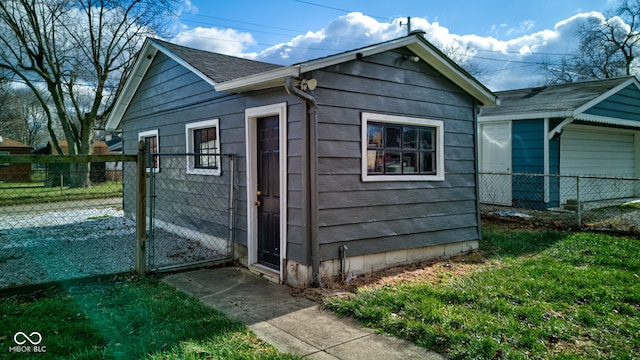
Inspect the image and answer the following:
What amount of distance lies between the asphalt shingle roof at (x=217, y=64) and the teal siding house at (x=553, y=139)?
6.45 metres

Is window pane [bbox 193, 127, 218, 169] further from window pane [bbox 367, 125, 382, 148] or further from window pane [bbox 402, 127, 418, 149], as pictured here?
window pane [bbox 402, 127, 418, 149]

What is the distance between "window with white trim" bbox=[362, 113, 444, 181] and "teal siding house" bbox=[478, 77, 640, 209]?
4.45m

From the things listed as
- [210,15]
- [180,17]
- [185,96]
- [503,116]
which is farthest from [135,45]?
[503,116]

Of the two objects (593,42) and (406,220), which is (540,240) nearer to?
(406,220)

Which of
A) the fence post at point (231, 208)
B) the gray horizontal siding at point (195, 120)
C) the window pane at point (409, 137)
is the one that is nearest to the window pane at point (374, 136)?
the window pane at point (409, 137)

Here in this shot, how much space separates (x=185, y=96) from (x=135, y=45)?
17693 millimetres

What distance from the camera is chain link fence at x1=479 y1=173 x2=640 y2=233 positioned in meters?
8.81

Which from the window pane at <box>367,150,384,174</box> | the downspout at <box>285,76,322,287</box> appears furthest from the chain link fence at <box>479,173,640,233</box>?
the downspout at <box>285,76,322,287</box>

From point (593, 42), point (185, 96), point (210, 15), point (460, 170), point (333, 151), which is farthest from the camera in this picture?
point (593, 42)

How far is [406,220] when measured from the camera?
5.84m

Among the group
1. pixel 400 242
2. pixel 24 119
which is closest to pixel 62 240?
pixel 400 242

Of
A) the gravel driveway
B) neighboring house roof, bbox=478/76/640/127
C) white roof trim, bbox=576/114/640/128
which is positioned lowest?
the gravel driveway

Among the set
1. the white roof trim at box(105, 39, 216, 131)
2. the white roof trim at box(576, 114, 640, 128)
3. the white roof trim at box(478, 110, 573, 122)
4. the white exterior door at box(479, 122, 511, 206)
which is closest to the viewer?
the white roof trim at box(105, 39, 216, 131)

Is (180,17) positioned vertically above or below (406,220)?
above
